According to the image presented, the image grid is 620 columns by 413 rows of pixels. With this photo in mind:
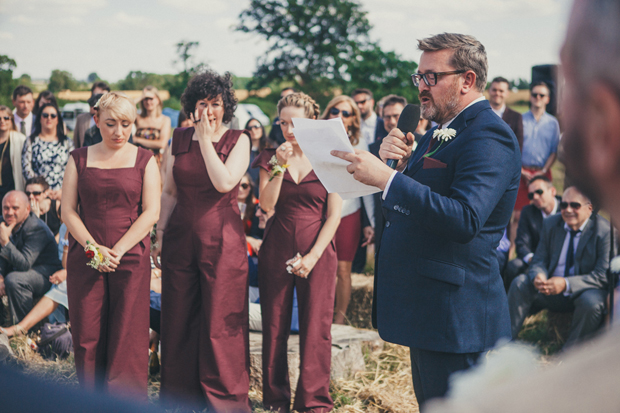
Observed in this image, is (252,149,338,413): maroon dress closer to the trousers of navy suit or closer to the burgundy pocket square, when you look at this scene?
the trousers of navy suit

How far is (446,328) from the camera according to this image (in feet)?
7.16

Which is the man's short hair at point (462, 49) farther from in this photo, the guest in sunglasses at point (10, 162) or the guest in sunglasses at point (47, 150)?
the guest in sunglasses at point (10, 162)

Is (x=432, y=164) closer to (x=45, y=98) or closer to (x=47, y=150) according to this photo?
(x=47, y=150)

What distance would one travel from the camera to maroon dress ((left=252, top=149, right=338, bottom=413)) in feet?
12.7

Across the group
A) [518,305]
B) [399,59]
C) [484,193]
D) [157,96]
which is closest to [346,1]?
[399,59]

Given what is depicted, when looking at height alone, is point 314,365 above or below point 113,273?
below

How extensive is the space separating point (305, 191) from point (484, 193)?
6.72ft

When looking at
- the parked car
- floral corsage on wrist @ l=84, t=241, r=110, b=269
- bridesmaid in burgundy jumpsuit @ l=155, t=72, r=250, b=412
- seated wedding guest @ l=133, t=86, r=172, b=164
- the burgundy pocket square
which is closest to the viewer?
the burgundy pocket square

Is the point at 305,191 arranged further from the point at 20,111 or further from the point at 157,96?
the point at 20,111

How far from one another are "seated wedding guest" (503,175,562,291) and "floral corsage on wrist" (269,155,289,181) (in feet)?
10.2

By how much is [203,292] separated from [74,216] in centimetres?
102

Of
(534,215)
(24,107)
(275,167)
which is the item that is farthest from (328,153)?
(24,107)

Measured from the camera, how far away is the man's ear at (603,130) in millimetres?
600

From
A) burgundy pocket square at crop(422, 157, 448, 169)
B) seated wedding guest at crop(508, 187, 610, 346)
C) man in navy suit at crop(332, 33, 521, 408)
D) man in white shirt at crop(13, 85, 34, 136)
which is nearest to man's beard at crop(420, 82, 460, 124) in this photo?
man in navy suit at crop(332, 33, 521, 408)
